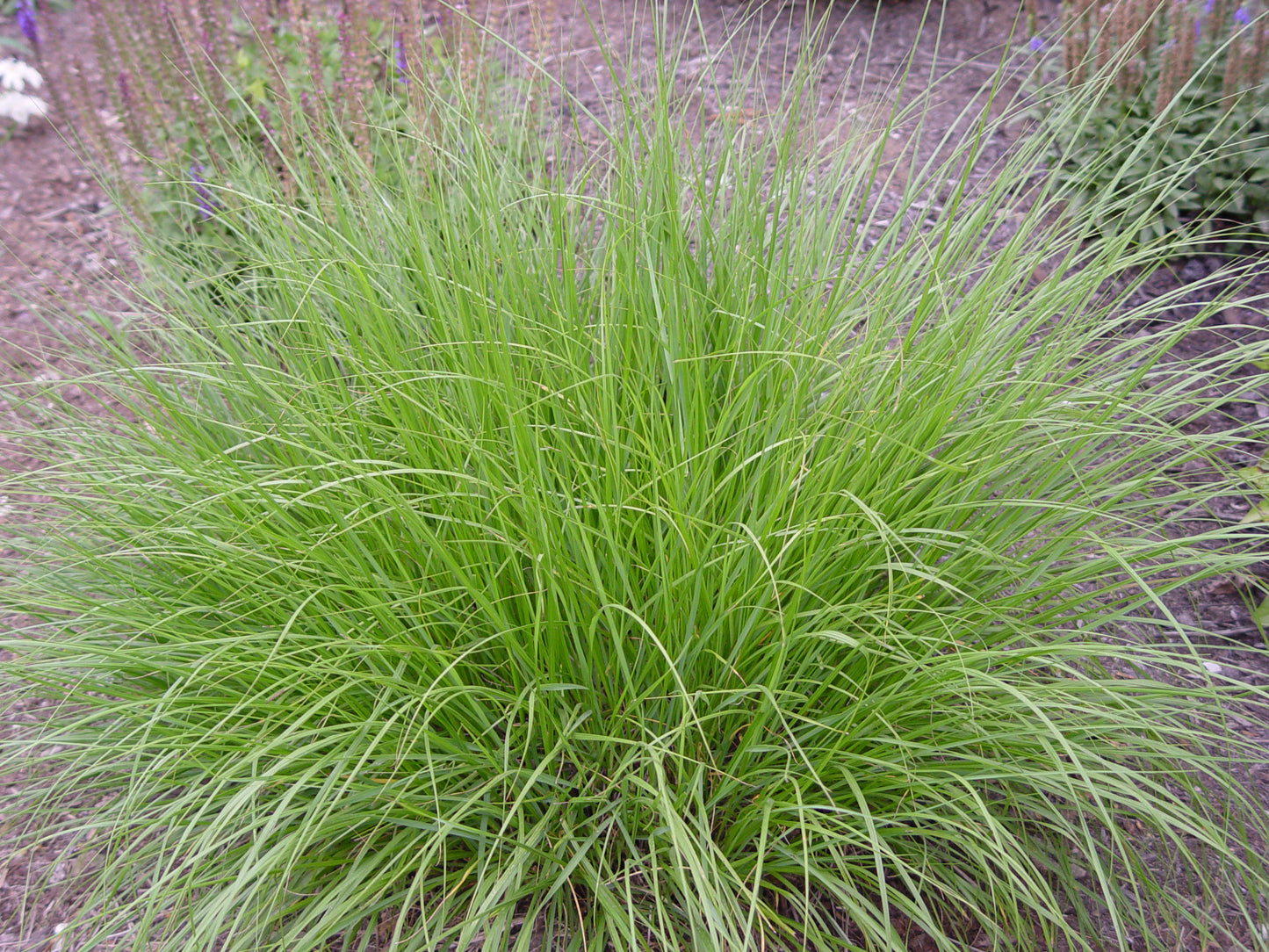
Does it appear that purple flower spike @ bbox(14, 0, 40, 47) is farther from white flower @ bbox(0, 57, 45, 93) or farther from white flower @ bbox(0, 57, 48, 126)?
white flower @ bbox(0, 57, 45, 93)

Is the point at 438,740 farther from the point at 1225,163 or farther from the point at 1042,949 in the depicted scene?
the point at 1225,163

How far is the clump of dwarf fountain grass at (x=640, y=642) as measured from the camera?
153 cm

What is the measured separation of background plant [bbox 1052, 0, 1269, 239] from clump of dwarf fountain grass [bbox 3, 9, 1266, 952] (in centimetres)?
144

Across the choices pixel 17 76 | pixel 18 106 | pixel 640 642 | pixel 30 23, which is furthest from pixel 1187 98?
pixel 17 76

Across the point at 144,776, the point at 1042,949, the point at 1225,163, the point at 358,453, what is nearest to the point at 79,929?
the point at 144,776

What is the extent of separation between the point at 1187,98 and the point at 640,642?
3286mm

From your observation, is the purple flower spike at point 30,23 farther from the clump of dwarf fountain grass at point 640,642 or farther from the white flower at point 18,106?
the clump of dwarf fountain grass at point 640,642

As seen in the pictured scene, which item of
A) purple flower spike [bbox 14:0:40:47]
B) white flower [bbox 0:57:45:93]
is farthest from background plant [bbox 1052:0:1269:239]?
white flower [bbox 0:57:45:93]

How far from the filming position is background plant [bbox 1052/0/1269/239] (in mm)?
3100

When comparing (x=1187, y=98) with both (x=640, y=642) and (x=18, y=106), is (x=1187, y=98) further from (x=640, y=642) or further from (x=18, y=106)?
(x=18, y=106)

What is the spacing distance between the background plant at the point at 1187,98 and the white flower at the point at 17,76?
18.1ft

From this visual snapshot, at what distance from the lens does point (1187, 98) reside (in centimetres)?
342

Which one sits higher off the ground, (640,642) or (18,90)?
(640,642)

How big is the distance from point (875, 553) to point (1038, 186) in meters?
2.67
